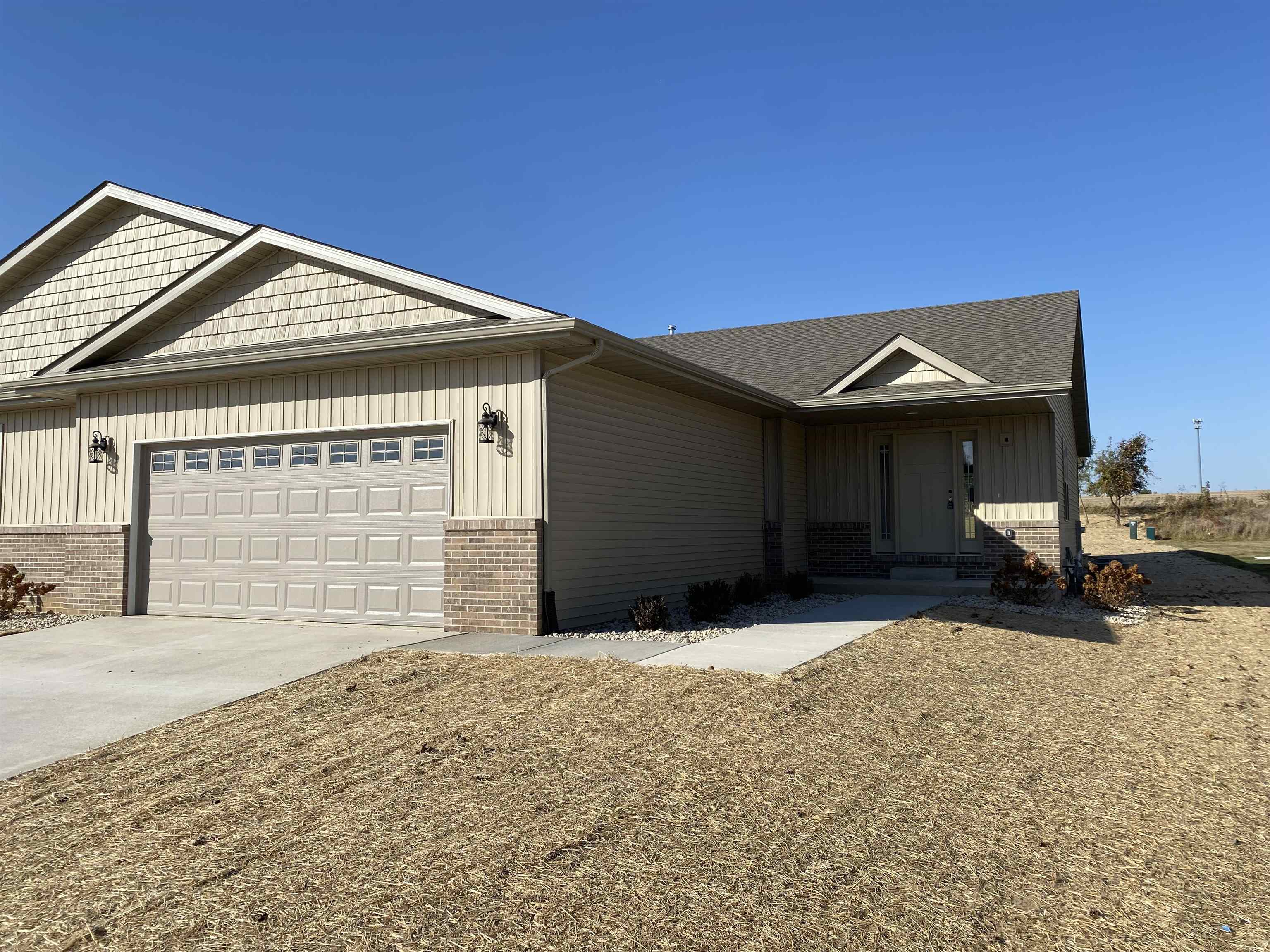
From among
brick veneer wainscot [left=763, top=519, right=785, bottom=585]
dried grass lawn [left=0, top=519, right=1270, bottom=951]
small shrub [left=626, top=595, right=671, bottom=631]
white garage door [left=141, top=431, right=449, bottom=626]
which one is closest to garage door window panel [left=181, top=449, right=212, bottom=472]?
white garage door [left=141, top=431, right=449, bottom=626]

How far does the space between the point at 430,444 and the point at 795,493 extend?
810 centimetres

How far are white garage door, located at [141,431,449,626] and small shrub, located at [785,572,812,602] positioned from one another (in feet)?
21.4

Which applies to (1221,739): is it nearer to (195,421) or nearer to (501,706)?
(501,706)

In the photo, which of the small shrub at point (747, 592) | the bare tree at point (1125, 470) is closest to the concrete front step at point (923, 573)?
the small shrub at point (747, 592)

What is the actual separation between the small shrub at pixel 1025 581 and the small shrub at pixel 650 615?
20.4ft

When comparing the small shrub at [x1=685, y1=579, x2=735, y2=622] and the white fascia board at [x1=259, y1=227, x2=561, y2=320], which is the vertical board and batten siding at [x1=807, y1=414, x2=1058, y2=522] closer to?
the small shrub at [x1=685, y1=579, x2=735, y2=622]

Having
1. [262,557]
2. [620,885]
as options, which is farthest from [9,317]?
[620,885]

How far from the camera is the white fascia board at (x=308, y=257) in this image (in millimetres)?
10039

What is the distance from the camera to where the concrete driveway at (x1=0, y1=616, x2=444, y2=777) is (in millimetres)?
6105

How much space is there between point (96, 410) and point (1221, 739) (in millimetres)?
13796

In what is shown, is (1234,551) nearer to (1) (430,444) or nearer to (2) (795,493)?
(2) (795,493)

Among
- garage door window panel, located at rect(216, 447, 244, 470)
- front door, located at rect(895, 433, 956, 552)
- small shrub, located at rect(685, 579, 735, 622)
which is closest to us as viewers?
small shrub, located at rect(685, 579, 735, 622)

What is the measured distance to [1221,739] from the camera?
6.11m

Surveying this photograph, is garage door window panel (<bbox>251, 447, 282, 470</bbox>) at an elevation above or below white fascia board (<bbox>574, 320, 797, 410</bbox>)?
below
